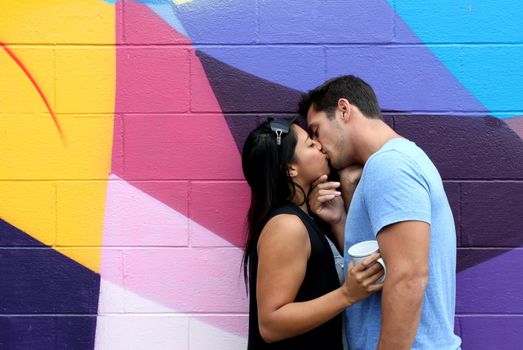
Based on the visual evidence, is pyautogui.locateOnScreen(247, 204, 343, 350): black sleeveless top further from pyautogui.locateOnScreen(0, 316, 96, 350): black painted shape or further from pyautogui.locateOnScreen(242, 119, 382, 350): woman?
pyautogui.locateOnScreen(0, 316, 96, 350): black painted shape

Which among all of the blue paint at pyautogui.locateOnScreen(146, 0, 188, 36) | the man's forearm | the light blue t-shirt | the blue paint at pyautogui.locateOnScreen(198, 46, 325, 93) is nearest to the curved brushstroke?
the blue paint at pyautogui.locateOnScreen(146, 0, 188, 36)

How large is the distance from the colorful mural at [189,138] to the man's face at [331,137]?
45cm

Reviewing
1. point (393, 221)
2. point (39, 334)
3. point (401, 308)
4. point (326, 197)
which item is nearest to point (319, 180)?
point (326, 197)

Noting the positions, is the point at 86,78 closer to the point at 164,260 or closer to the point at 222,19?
the point at 222,19

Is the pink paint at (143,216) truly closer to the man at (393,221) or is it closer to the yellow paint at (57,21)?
the yellow paint at (57,21)

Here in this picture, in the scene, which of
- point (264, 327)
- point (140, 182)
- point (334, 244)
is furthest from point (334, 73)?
point (264, 327)

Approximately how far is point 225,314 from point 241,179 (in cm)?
61

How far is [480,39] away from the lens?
314 cm

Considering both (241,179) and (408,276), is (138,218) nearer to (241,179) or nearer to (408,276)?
(241,179)

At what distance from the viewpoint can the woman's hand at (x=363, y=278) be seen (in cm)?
235

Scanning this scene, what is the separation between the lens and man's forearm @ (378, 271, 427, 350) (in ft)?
7.34

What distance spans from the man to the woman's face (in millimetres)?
44

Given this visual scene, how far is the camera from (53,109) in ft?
10.5

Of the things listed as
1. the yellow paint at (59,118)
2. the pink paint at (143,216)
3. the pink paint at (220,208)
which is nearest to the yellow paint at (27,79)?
the yellow paint at (59,118)
